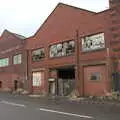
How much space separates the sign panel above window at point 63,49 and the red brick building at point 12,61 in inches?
261

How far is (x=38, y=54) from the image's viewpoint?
119 ft

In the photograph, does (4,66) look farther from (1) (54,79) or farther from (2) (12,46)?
(1) (54,79)

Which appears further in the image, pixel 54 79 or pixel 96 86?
pixel 54 79

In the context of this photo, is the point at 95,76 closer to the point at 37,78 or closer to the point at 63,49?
the point at 63,49

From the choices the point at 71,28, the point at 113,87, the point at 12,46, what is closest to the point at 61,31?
the point at 71,28

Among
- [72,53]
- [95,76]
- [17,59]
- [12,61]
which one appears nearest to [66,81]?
[72,53]

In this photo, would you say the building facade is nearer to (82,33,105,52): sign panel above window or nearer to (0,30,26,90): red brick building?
(82,33,105,52): sign panel above window

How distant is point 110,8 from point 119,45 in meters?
3.52

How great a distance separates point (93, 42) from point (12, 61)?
17158 millimetres

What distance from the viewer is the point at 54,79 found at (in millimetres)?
33125

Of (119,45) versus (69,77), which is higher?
(119,45)

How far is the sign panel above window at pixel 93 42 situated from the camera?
1076 inches

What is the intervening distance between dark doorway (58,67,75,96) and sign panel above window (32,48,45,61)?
11.0ft

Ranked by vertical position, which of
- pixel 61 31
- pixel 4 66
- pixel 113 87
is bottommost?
pixel 113 87
